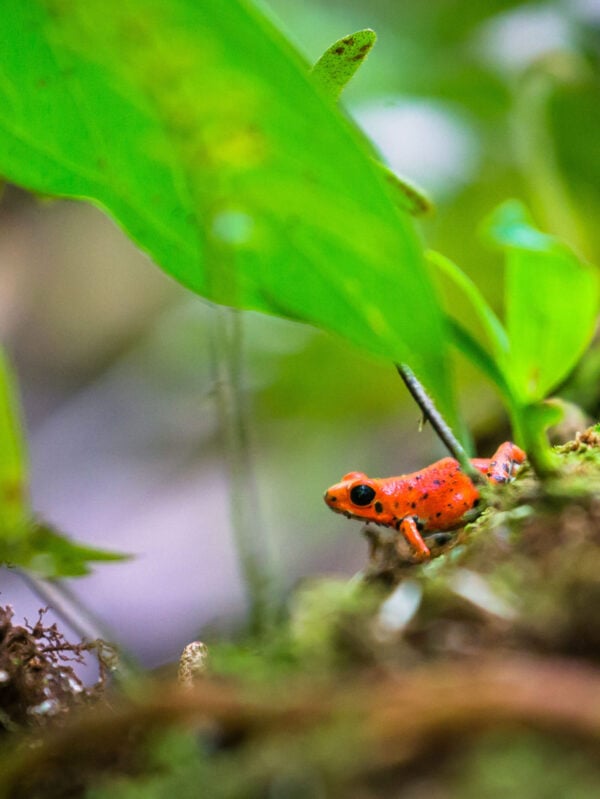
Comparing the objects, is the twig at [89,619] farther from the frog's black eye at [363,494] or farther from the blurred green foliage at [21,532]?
the frog's black eye at [363,494]

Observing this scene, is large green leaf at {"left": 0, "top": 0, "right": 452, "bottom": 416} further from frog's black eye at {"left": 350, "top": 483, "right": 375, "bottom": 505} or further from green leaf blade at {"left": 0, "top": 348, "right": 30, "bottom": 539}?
frog's black eye at {"left": 350, "top": 483, "right": 375, "bottom": 505}

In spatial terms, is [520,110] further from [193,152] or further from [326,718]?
[326,718]

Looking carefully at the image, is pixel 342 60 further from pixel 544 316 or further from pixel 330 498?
pixel 330 498

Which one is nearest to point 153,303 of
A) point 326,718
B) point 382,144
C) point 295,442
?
point 295,442

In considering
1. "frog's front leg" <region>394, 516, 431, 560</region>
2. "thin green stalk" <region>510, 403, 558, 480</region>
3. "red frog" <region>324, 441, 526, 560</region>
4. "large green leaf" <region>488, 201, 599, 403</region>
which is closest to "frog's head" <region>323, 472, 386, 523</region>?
"red frog" <region>324, 441, 526, 560</region>

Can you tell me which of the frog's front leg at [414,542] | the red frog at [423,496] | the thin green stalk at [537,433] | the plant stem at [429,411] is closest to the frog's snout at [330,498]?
the red frog at [423,496]

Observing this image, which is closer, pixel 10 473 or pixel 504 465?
pixel 10 473

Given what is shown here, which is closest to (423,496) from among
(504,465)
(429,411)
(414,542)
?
(504,465)
